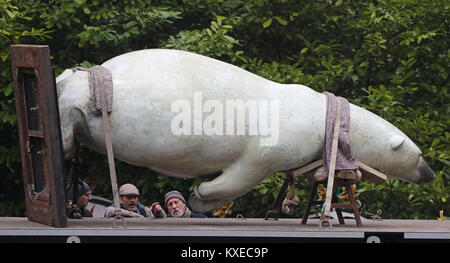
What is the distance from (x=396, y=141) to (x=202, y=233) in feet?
4.99

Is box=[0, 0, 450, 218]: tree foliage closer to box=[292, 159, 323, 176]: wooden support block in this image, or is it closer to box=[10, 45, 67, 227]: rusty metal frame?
box=[292, 159, 323, 176]: wooden support block

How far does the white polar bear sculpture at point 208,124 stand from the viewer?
20.0 feet

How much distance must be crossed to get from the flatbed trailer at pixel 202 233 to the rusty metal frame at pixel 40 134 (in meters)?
0.13

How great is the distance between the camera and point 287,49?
9391 mm

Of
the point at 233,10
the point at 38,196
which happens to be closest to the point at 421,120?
the point at 233,10

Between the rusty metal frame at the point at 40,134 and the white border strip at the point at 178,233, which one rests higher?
the rusty metal frame at the point at 40,134

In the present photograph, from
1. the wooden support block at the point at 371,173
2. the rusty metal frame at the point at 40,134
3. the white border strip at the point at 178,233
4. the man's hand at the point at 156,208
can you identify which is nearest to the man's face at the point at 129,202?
the man's hand at the point at 156,208

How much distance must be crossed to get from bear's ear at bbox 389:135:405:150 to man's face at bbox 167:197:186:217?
1.74 metres

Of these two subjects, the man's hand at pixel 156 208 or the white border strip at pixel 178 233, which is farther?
the man's hand at pixel 156 208

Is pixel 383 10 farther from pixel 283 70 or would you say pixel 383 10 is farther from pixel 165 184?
pixel 165 184

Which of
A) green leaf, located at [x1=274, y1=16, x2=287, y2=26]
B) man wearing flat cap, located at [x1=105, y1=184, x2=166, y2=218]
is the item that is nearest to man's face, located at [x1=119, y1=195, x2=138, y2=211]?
man wearing flat cap, located at [x1=105, y1=184, x2=166, y2=218]

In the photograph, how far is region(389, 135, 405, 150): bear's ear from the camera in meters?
6.51

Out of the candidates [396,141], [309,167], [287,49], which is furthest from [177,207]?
[287,49]

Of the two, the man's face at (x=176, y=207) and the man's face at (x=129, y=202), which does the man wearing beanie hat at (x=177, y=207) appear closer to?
the man's face at (x=176, y=207)
